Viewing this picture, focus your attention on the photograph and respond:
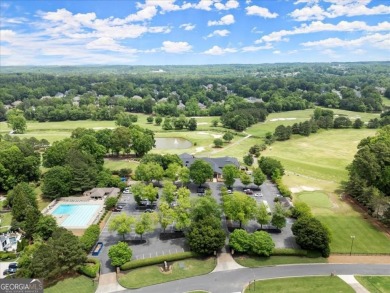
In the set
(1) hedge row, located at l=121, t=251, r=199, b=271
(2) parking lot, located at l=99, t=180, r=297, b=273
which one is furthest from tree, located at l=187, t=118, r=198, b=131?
(1) hedge row, located at l=121, t=251, r=199, b=271

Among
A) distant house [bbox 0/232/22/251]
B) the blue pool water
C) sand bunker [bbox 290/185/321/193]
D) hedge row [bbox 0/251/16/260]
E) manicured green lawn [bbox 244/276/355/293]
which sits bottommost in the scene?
manicured green lawn [bbox 244/276/355/293]

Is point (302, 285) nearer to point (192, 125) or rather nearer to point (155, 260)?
point (155, 260)

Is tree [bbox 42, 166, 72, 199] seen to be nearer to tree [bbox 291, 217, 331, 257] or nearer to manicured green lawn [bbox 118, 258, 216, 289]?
manicured green lawn [bbox 118, 258, 216, 289]

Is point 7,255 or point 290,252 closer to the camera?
point 7,255

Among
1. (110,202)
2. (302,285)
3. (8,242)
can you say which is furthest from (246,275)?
(8,242)

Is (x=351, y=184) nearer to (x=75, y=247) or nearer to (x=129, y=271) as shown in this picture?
(x=129, y=271)
